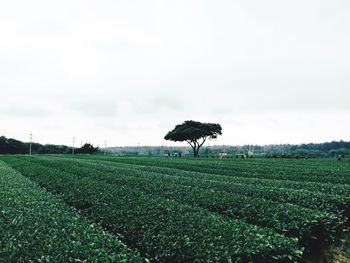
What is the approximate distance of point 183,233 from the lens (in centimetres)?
898

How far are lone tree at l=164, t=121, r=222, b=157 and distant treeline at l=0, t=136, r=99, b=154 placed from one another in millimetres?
36981

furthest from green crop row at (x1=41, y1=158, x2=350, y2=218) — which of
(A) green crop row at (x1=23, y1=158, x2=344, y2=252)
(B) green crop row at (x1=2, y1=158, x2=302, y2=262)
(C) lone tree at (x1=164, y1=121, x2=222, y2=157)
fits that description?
(C) lone tree at (x1=164, y1=121, x2=222, y2=157)

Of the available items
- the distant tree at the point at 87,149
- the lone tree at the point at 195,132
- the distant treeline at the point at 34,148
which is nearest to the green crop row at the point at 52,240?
the lone tree at the point at 195,132

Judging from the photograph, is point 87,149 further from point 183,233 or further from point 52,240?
point 183,233

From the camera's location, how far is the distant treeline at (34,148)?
4224 inches

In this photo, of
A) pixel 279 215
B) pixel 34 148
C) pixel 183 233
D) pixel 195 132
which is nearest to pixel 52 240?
pixel 183 233

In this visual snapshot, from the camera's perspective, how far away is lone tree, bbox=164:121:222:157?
91938 millimetres

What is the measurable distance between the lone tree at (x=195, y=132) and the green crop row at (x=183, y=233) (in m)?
78.1

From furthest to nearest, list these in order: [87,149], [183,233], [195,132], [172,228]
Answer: [87,149] < [195,132] < [172,228] < [183,233]

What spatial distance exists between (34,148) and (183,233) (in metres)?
125

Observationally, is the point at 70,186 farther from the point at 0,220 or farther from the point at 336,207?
the point at 336,207

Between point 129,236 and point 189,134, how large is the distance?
82.6 meters

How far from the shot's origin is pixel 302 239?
10.3 metres

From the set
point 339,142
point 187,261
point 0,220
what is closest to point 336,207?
point 187,261
